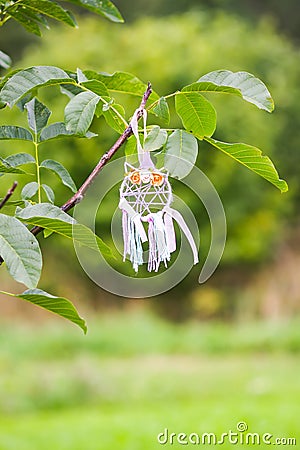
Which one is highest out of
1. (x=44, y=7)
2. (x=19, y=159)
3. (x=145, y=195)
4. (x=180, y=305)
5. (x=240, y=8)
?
(x=240, y=8)

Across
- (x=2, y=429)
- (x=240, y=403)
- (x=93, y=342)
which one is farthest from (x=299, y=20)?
(x=2, y=429)

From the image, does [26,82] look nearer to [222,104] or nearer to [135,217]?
[135,217]

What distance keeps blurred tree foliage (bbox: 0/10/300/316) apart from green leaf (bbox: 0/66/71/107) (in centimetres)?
559

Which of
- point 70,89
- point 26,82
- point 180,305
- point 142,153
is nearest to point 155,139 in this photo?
point 142,153

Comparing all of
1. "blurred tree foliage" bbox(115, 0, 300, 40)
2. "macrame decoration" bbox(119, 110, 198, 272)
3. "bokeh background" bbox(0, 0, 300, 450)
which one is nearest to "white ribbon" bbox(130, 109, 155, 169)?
"macrame decoration" bbox(119, 110, 198, 272)

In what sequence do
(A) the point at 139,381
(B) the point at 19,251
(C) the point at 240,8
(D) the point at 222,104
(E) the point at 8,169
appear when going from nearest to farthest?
1. (B) the point at 19,251
2. (E) the point at 8,169
3. (A) the point at 139,381
4. (D) the point at 222,104
5. (C) the point at 240,8

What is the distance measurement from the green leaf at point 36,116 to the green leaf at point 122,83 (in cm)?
7

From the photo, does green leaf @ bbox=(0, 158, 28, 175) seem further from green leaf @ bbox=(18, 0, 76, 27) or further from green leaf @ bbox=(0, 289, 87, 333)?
green leaf @ bbox=(18, 0, 76, 27)

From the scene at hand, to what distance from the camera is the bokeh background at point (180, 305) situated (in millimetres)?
3543

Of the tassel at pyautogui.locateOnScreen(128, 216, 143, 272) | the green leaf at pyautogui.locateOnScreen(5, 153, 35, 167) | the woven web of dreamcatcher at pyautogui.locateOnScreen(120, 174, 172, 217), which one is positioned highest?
the green leaf at pyautogui.locateOnScreen(5, 153, 35, 167)

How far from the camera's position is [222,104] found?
713cm

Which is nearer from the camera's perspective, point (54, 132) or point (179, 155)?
point (179, 155)

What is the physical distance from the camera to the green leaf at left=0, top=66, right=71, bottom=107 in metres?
0.67

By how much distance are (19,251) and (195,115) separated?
20 cm
